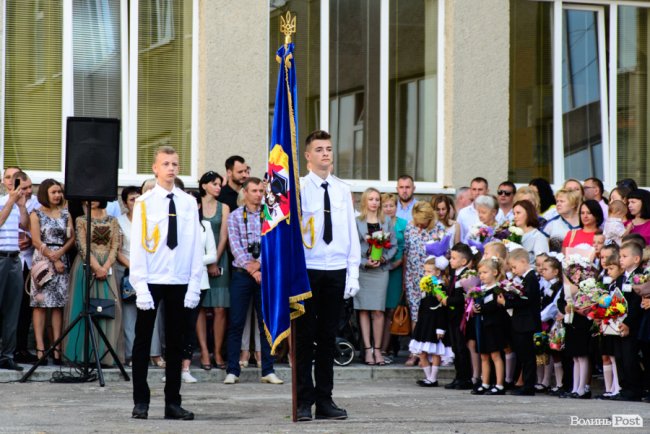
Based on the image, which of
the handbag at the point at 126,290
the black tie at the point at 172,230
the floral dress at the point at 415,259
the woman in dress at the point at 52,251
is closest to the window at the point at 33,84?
the woman in dress at the point at 52,251

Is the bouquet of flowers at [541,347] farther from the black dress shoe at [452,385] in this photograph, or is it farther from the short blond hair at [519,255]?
the black dress shoe at [452,385]

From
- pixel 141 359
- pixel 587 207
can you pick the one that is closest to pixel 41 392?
pixel 141 359

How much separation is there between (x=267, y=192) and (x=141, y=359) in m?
1.74

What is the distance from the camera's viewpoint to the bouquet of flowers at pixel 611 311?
12.3 metres

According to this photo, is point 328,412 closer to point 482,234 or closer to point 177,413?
point 177,413

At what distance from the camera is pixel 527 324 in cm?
1291

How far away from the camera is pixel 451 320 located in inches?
544

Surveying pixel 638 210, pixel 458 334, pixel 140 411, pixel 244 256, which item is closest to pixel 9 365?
pixel 244 256

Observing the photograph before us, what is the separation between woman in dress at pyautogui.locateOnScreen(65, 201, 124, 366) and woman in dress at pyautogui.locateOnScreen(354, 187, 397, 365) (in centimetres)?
297

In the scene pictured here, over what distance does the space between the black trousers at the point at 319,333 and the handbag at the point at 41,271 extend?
15.5 ft

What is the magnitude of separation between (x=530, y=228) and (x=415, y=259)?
1845mm

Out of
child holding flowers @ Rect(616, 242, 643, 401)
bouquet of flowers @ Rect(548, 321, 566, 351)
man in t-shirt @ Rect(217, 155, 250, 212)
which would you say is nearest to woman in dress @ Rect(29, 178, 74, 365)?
man in t-shirt @ Rect(217, 155, 250, 212)

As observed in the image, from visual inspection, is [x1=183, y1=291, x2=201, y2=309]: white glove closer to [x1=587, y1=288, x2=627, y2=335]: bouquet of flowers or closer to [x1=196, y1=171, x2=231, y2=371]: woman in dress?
[x1=196, y1=171, x2=231, y2=371]: woman in dress

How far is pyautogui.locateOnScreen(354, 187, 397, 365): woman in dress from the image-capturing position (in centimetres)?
1527
